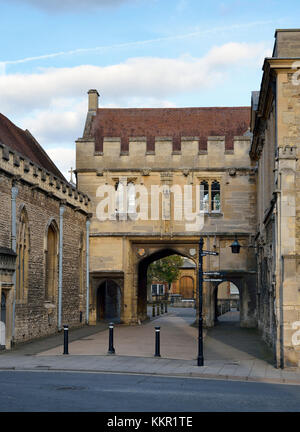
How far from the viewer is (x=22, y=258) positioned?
2516cm

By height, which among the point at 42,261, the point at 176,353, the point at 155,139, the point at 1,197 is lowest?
the point at 176,353

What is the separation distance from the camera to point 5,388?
13406 mm

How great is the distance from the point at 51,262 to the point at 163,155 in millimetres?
9313

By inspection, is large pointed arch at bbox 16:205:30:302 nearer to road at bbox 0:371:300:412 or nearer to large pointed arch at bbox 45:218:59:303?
large pointed arch at bbox 45:218:59:303

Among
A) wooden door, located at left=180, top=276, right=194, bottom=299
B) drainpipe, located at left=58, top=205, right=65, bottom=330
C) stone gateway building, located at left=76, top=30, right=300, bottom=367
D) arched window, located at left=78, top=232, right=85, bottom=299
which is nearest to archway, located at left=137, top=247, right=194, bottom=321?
stone gateway building, located at left=76, top=30, right=300, bottom=367

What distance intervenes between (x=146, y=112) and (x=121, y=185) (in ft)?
21.4

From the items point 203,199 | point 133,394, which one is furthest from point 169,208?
point 133,394

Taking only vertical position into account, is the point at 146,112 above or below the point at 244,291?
above

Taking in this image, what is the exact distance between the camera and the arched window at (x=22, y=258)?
24672 mm

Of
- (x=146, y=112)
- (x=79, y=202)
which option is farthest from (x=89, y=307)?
(x=146, y=112)

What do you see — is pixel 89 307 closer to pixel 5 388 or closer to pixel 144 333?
pixel 144 333

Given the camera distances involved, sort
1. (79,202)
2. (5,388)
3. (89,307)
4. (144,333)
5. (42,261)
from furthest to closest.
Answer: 1. (89,307)
2. (79,202)
3. (144,333)
4. (42,261)
5. (5,388)

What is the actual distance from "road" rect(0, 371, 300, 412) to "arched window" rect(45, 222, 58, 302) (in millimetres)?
12421
